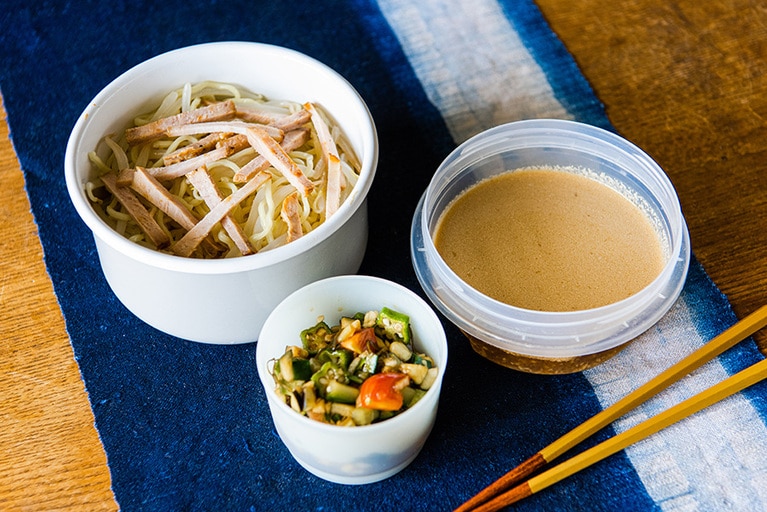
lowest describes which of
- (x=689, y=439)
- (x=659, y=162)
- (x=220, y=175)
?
(x=689, y=439)

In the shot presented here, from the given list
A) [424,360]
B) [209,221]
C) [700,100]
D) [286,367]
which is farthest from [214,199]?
[700,100]

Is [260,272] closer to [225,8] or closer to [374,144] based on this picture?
[374,144]

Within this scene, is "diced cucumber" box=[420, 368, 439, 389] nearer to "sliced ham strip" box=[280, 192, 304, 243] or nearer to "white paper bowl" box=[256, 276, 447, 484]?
"white paper bowl" box=[256, 276, 447, 484]

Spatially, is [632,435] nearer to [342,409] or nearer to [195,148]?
[342,409]

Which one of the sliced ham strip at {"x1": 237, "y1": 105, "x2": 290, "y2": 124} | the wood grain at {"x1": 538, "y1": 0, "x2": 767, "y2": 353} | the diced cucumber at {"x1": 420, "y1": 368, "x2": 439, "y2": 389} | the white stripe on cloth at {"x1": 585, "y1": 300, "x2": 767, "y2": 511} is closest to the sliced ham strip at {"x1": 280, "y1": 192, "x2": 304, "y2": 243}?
the sliced ham strip at {"x1": 237, "y1": 105, "x2": 290, "y2": 124}

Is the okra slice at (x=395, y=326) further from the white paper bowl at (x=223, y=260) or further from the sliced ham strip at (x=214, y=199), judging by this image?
the sliced ham strip at (x=214, y=199)
